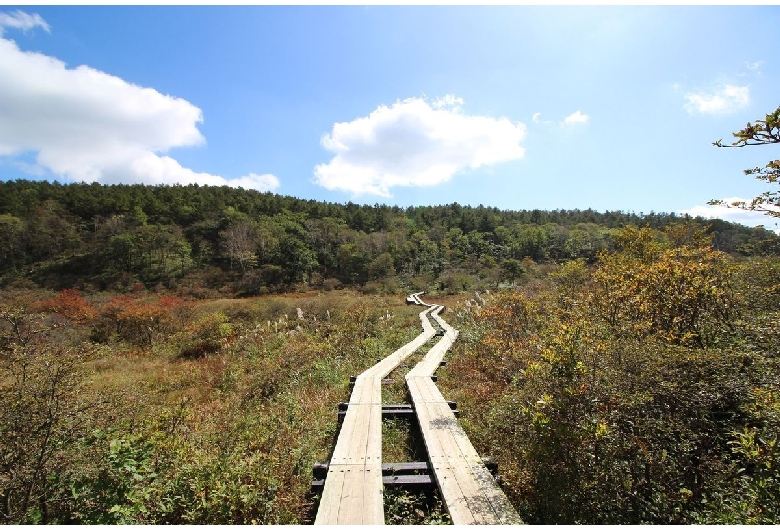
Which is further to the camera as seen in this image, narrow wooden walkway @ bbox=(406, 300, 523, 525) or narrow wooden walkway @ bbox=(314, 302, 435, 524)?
narrow wooden walkway @ bbox=(314, 302, 435, 524)

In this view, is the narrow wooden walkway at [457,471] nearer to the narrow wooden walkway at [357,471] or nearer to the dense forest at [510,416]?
the dense forest at [510,416]

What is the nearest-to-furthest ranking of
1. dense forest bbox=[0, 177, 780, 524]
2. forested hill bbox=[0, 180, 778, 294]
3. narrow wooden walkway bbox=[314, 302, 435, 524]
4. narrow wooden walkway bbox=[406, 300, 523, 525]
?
dense forest bbox=[0, 177, 780, 524], narrow wooden walkway bbox=[406, 300, 523, 525], narrow wooden walkway bbox=[314, 302, 435, 524], forested hill bbox=[0, 180, 778, 294]

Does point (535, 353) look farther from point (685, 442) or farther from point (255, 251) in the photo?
point (255, 251)

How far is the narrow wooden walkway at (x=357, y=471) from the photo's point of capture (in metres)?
3.95

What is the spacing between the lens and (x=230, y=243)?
183ft

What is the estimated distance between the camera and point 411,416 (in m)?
7.53

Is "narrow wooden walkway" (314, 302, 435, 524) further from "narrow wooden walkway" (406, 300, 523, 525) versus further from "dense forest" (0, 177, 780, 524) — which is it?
"narrow wooden walkway" (406, 300, 523, 525)

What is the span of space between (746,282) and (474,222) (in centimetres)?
9545

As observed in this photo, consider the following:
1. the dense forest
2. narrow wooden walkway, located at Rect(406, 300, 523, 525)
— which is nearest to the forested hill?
the dense forest

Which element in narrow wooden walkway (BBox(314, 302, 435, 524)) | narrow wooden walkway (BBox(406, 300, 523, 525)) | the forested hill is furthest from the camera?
the forested hill

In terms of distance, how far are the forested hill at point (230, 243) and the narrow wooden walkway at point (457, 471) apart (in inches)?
1608

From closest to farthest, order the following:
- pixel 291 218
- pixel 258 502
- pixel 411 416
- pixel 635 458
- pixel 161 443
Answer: pixel 635 458, pixel 258 502, pixel 161 443, pixel 411 416, pixel 291 218

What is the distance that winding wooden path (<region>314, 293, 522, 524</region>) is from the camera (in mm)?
3895

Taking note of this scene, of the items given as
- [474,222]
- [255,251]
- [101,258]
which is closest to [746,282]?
[255,251]
